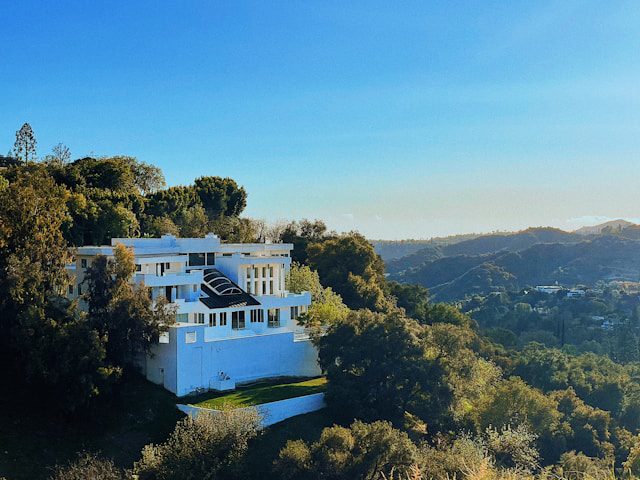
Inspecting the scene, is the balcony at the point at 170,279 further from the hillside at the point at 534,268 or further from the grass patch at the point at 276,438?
the hillside at the point at 534,268

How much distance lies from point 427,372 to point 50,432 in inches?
668

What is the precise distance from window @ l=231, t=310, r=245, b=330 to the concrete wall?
19.9ft

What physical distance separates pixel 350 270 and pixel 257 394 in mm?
21285

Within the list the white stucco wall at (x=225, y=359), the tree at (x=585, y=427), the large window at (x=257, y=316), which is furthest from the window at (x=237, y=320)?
the tree at (x=585, y=427)

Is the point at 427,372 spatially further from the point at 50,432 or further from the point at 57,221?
the point at 57,221

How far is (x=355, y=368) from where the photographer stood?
99.6 feet

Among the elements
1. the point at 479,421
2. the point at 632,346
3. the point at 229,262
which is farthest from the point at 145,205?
the point at 632,346

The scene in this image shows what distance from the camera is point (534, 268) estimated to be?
15488 centimetres

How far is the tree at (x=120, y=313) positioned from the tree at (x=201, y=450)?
16.3ft

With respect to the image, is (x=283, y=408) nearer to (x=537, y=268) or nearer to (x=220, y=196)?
(x=220, y=196)

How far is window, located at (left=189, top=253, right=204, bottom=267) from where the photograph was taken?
37.2m

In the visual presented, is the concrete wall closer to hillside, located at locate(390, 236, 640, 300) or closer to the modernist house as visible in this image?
the modernist house

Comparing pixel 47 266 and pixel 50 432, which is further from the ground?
pixel 47 266

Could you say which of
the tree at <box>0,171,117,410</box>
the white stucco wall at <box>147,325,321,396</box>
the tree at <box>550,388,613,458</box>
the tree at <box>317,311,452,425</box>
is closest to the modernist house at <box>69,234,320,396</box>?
the white stucco wall at <box>147,325,321,396</box>
